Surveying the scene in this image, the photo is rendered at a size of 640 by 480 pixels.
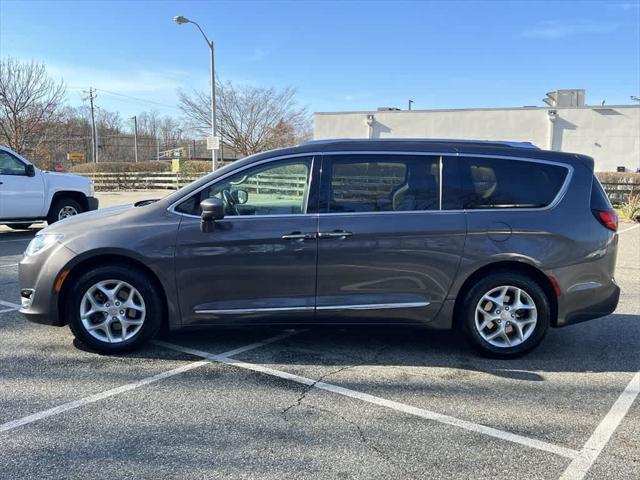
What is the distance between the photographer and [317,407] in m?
3.60

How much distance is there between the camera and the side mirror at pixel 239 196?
176 inches

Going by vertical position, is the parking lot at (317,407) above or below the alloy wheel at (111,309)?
below

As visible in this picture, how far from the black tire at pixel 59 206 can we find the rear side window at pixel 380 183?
909 centimetres

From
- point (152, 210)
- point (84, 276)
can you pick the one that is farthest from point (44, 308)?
point (152, 210)

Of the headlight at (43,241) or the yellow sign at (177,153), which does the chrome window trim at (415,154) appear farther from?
the yellow sign at (177,153)

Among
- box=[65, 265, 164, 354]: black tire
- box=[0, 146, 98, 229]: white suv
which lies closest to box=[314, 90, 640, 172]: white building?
box=[0, 146, 98, 229]: white suv

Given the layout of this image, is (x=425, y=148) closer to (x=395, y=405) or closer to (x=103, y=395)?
(x=395, y=405)

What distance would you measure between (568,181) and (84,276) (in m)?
4.07

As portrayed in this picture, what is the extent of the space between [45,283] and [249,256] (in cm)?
166

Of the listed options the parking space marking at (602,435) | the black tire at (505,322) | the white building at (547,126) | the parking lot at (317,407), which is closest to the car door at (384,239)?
the black tire at (505,322)

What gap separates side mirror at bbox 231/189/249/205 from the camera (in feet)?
14.6

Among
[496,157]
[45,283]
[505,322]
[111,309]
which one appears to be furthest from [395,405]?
[45,283]

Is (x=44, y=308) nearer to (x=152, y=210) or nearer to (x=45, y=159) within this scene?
(x=152, y=210)

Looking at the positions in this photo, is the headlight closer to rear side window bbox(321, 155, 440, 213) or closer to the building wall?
rear side window bbox(321, 155, 440, 213)
